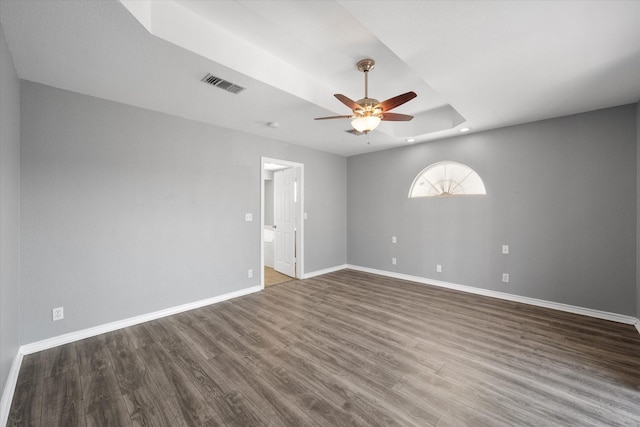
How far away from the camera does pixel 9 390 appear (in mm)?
1829

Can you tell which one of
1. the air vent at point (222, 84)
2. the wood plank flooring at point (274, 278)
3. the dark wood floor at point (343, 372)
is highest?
the air vent at point (222, 84)

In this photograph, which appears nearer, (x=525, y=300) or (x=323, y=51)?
(x=323, y=51)

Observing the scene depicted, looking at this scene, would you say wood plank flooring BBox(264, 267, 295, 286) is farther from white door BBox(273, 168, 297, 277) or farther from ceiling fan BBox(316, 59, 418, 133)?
ceiling fan BBox(316, 59, 418, 133)

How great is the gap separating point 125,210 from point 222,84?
1.85 metres

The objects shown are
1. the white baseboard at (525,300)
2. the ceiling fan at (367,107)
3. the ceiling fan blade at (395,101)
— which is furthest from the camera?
the white baseboard at (525,300)

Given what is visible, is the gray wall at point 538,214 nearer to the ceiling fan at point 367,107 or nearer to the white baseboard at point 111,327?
the ceiling fan at point 367,107

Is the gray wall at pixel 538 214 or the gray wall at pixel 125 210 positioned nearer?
the gray wall at pixel 125 210

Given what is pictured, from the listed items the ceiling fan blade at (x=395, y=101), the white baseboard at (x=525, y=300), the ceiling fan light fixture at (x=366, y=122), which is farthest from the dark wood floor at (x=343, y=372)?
the ceiling fan blade at (x=395, y=101)

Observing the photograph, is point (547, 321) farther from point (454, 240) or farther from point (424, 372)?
point (424, 372)

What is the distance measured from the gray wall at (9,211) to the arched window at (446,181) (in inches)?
198

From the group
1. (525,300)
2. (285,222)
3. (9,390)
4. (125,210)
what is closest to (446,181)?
(525,300)

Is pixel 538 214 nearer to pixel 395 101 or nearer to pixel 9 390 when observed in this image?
pixel 395 101

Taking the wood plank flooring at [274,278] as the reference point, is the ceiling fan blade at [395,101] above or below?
above

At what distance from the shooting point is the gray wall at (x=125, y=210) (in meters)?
2.47
